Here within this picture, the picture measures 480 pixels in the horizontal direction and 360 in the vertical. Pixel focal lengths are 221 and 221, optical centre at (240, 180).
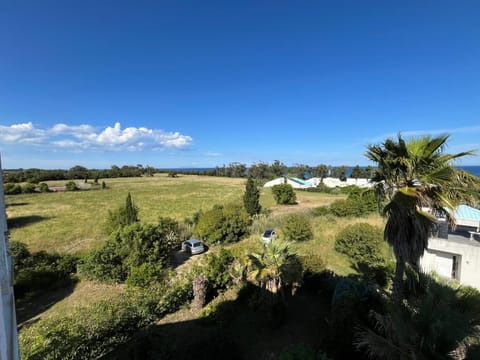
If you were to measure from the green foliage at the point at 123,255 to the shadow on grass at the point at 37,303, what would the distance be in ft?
3.31

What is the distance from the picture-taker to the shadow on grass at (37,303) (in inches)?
307

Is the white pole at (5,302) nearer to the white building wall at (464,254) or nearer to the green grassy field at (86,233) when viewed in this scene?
the green grassy field at (86,233)

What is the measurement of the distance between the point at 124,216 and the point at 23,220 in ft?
52.4

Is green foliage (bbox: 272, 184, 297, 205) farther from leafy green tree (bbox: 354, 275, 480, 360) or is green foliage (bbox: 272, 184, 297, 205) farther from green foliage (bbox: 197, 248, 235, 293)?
leafy green tree (bbox: 354, 275, 480, 360)

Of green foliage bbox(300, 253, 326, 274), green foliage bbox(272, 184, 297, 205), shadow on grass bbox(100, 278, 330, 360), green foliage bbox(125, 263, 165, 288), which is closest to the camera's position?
shadow on grass bbox(100, 278, 330, 360)

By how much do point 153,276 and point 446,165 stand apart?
32.2ft

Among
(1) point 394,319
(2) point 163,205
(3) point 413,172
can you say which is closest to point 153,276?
(1) point 394,319

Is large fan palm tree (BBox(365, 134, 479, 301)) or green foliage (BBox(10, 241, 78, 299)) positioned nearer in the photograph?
large fan palm tree (BBox(365, 134, 479, 301))

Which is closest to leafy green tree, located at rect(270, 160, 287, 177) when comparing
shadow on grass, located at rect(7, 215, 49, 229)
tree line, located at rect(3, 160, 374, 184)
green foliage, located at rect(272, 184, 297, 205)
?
tree line, located at rect(3, 160, 374, 184)

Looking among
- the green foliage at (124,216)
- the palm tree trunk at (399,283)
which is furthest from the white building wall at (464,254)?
the green foliage at (124,216)

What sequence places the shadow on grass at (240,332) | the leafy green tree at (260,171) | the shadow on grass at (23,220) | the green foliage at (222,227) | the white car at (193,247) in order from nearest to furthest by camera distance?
the shadow on grass at (240,332) → the white car at (193,247) → the green foliage at (222,227) → the shadow on grass at (23,220) → the leafy green tree at (260,171)

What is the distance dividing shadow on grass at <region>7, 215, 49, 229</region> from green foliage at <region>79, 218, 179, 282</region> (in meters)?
16.0

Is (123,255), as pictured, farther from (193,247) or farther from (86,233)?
(86,233)

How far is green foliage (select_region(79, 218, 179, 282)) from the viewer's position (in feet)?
32.8
